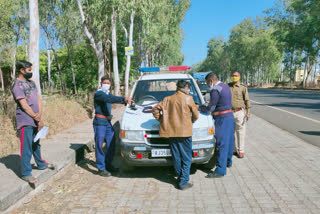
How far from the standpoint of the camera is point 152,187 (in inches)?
179

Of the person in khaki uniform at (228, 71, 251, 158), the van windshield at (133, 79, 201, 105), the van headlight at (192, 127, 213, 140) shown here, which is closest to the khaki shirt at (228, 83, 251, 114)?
the person in khaki uniform at (228, 71, 251, 158)

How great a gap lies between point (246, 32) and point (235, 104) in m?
70.7

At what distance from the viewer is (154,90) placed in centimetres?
636

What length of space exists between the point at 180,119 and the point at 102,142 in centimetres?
172

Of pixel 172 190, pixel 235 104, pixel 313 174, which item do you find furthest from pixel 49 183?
pixel 313 174

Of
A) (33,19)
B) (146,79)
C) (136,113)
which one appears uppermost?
(33,19)

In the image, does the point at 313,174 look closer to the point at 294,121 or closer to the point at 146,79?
the point at 146,79

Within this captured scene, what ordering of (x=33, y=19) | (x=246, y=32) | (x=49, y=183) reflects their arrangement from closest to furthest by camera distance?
(x=49, y=183), (x=33, y=19), (x=246, y=32)

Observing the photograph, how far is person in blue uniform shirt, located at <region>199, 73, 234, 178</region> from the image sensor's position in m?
4.85

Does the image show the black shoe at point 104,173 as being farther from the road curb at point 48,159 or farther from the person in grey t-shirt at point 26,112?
the person in grey t-shirt at point 26,112

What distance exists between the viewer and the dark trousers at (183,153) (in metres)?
4.41

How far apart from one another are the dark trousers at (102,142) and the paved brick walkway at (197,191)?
303 mm

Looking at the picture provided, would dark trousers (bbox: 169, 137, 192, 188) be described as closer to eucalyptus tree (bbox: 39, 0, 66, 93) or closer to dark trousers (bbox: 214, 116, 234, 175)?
dark trousers (bbox: 214, 116, 234, 175)

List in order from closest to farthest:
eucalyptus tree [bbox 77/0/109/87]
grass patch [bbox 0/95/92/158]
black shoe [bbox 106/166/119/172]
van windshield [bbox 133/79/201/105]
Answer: black shoe [bbox 106/166/119/172] → van windshield [bbox 133/79/201/105] → grass patch [bbox 0/95/92/158] → eucalyptus tree [bbox 77/0/109/87]
